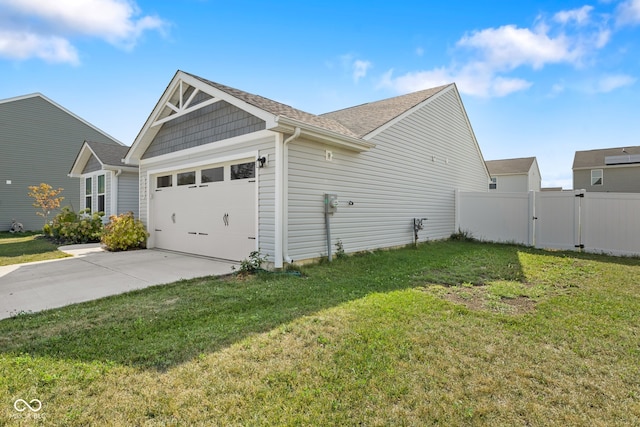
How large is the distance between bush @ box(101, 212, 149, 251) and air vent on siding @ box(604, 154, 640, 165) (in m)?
28.7

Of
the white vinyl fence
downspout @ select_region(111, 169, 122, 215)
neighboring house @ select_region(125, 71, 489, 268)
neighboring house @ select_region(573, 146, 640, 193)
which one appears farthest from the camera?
neighboring house @ select_region(573, 146, 640, 193)

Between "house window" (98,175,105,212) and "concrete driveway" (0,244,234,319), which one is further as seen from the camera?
"house window" (98,175,105,212)

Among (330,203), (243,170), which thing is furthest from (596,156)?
(243,170)

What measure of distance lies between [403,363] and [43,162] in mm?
22169

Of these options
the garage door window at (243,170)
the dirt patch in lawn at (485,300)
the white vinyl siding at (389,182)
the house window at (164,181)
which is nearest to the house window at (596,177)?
the white vinyl siding at (389,182)

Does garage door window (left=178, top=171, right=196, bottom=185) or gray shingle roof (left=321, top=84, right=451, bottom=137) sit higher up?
gray shingle roof (left=321, top=84, right=451, bottom=137)

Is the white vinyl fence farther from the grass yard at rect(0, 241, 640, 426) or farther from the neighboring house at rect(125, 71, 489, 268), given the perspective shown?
the grass yard at rect(0, 241, 640, 426)

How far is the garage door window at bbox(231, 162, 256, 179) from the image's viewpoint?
705 cm

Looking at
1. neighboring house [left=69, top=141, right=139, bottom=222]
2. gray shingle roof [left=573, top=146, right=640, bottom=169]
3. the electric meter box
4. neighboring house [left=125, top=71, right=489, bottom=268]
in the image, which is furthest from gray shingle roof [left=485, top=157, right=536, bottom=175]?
neighboring house [left=69, top=141, right=139, bottom=222]

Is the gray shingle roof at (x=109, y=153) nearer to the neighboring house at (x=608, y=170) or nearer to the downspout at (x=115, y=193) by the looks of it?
the downspout at (x=115, y=193)

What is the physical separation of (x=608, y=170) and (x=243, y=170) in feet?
89.0

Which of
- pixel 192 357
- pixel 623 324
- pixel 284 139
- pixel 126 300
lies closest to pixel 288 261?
pixel 284 139

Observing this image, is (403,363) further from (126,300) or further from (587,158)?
(587,158)

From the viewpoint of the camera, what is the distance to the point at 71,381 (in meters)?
2.41
